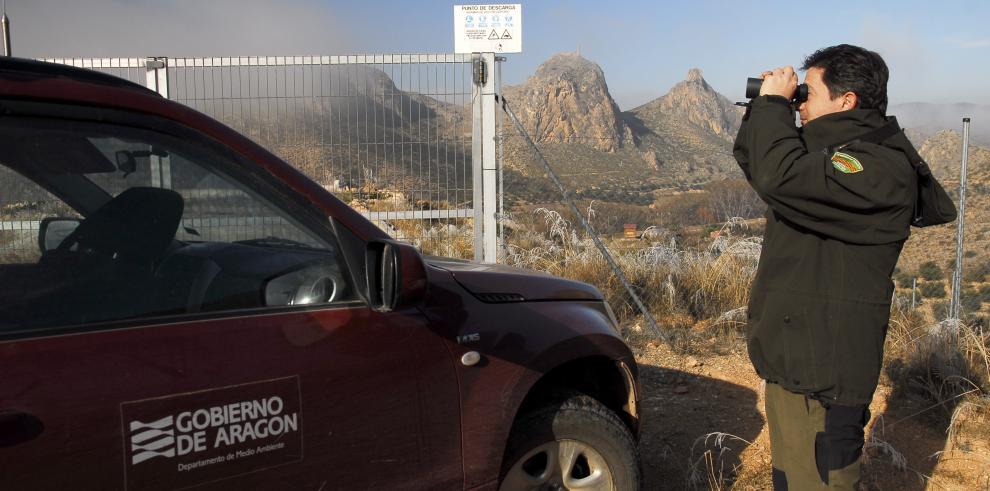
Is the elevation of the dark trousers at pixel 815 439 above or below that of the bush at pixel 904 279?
above

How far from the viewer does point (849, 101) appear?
273cm

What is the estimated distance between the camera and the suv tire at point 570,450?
298cm

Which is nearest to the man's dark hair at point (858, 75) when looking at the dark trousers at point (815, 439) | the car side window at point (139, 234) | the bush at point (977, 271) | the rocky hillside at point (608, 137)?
the dark trousers at point (815, 439)

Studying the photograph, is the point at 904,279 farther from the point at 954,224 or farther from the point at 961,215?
the point at 961,215

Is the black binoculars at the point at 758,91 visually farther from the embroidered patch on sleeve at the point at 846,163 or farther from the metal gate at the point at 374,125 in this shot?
the metal gate at the point at 374,125

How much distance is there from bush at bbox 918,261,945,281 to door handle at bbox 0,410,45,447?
15.0 metres

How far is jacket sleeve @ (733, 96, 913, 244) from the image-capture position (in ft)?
8.29

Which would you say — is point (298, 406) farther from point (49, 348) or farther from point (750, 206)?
point (750, 206)

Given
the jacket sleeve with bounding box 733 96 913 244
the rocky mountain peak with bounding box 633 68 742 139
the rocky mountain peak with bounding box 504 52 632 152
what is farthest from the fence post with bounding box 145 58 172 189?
the rocky mountain peak with bounding box 633 68 742 139

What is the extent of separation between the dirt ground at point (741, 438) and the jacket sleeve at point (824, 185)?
1783 mm

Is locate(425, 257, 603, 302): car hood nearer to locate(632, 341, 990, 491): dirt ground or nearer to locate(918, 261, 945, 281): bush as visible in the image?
locate(632, 341, 990, 491): dirt ground

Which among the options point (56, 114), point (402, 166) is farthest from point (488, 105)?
point (56, 114)

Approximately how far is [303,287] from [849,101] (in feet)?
6.33

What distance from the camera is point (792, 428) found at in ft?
9.57
